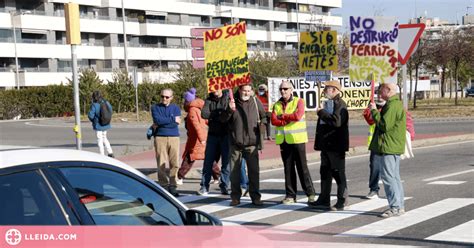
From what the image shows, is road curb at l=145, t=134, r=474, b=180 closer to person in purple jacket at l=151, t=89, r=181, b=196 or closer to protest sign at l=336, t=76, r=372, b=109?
person in purple jacket at l=151, t=89, r=181, b=196

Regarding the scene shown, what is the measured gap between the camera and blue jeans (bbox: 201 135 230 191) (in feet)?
35.8

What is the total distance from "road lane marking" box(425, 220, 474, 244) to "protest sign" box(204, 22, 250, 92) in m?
4.18

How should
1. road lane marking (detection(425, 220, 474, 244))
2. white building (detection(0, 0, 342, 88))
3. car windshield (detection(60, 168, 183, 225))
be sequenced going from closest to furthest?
car windshield (detection(60, 168, 183, 225)) < road lane marking (detection(425, 220, 474, 244)) < white building (detection(0, 0, 342, 88))

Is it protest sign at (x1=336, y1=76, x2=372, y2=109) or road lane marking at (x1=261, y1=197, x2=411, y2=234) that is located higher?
protest sign at (x1=336, y1=76, x2=372, y2=109)

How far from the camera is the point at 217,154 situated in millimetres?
11172

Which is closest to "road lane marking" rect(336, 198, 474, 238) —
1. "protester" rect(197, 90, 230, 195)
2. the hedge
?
"protester" rect(197, 90, 230, 195)

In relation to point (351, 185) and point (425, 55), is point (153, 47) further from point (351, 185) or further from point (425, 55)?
point (351, 185)

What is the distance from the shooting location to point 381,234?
7648mm

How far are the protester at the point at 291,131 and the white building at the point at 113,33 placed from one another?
2072 inches

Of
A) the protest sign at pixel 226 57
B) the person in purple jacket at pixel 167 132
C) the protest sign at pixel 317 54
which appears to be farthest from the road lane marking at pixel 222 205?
the protest sign at pixel 317 54

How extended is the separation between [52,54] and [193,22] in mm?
19733

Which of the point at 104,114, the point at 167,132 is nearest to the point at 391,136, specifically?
the point at 167,132

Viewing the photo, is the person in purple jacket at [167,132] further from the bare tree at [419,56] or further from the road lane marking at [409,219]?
the bare tree at [419,56]

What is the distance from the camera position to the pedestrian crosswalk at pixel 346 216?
7.66 m
